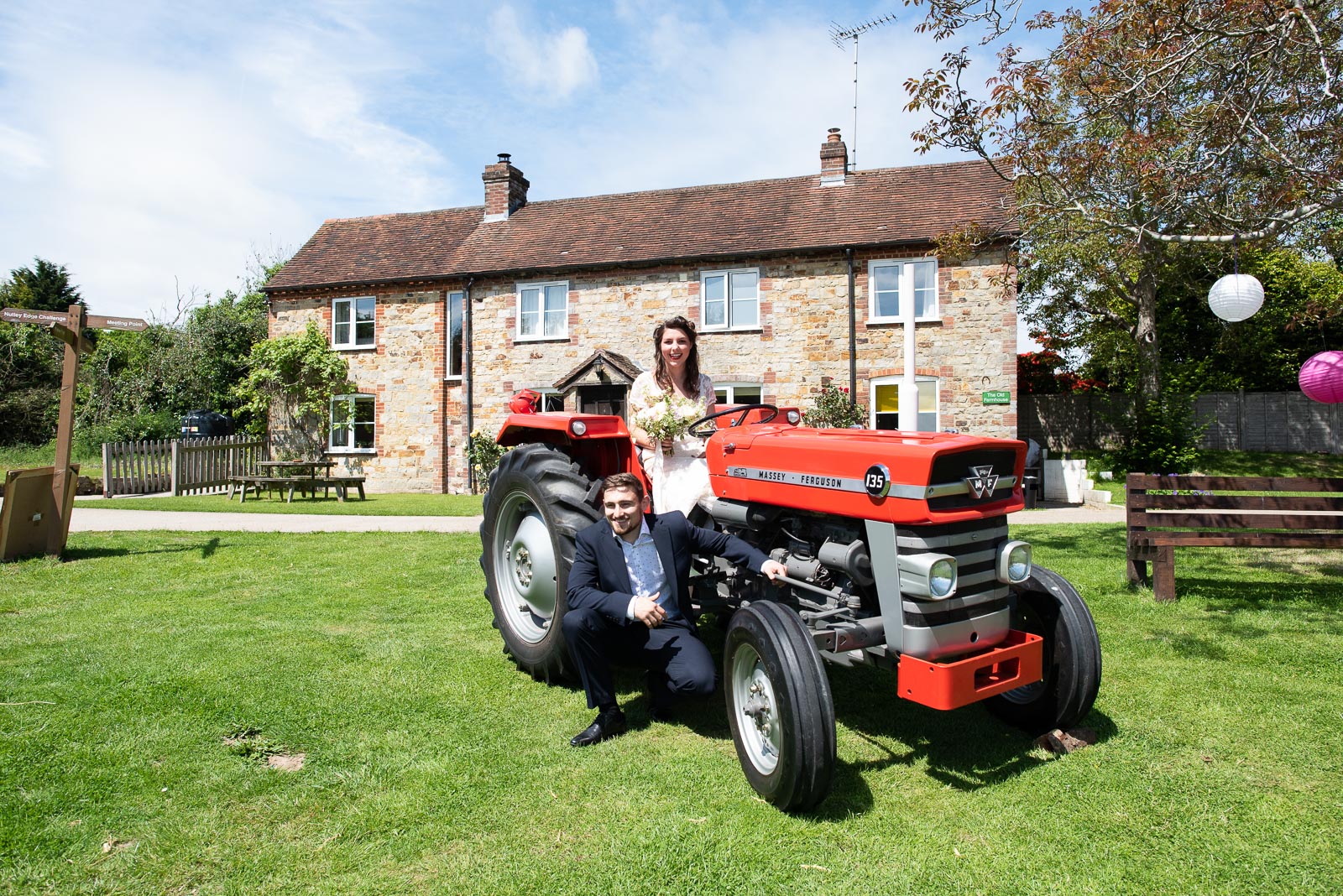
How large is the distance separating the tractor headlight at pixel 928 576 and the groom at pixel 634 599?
660 mm

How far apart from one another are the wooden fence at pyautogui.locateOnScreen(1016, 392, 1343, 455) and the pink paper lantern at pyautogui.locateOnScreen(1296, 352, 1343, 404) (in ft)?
42.4

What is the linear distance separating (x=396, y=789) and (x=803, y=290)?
45.0 ft

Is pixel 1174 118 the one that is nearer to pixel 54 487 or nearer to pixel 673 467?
pixel 673 467

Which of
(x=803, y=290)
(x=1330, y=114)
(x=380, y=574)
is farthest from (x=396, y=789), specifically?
(x=803, y=290)

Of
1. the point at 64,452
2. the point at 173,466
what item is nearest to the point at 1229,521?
the point at 64,452

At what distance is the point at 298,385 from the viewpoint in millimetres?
18484

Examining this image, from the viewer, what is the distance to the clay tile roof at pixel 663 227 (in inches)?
602

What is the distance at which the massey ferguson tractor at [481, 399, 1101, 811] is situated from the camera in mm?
2707

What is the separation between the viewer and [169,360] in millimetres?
24406

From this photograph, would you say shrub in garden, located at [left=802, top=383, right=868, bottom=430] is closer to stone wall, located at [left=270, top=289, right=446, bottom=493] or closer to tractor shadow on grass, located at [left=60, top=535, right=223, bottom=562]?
stone wall, located at [left=270, top=289, right=446, bottom=493]

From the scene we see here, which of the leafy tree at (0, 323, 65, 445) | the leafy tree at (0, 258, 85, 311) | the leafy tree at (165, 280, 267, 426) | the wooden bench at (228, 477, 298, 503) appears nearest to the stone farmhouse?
the wooden bench at (228, 477, 298, 503)

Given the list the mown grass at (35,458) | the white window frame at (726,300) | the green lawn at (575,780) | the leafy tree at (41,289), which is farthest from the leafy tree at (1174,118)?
the leafy tree at (41,289)

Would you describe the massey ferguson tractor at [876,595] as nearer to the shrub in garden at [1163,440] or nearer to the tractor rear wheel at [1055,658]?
the tractor rear wheel at [1055,658]

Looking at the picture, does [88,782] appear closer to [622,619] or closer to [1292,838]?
[622,619]
